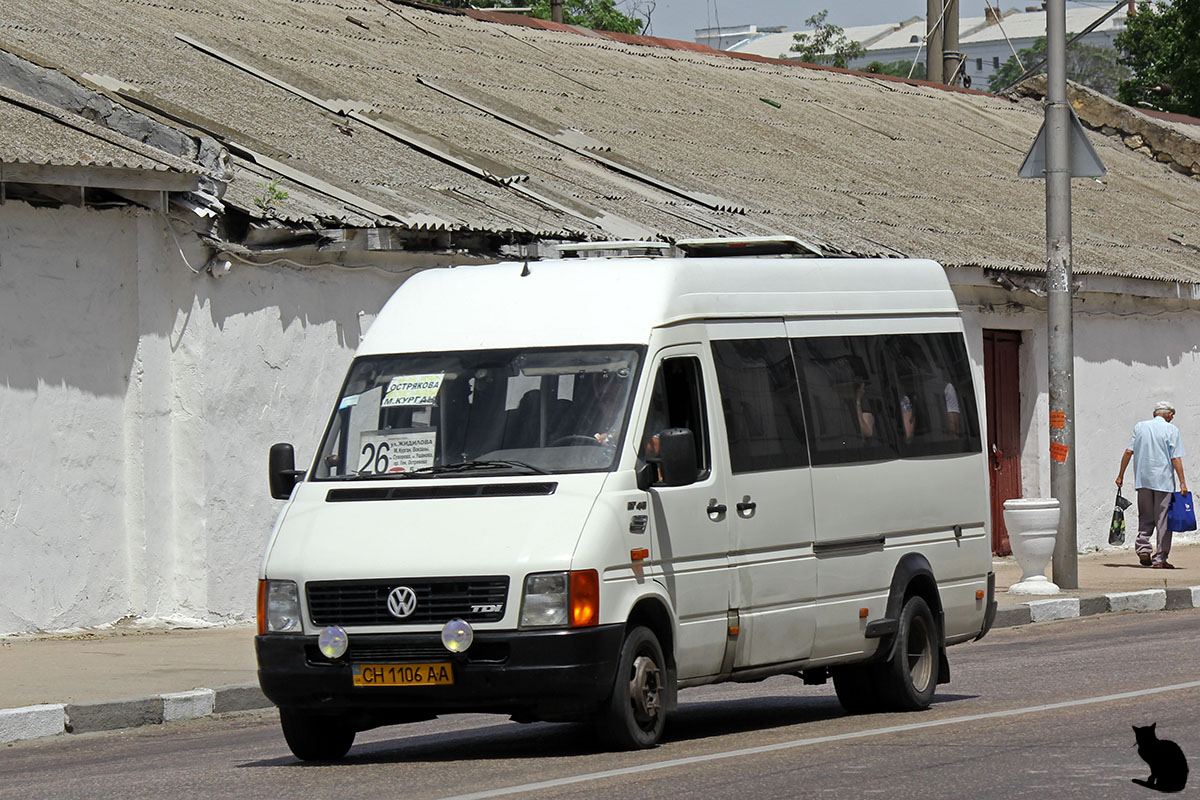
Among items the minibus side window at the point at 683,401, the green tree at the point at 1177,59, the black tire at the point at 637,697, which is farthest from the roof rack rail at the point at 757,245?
the green tree at the point at 1177,59

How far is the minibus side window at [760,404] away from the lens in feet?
32.7

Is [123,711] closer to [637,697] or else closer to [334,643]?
[334,643]

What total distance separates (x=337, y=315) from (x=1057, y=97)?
6858 mm

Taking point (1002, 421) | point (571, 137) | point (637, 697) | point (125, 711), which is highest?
point (571, 137)

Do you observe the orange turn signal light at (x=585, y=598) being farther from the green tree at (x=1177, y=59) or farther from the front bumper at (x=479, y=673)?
the green tree at (x=1177, y=59)

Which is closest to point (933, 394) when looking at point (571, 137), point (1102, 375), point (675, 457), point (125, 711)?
point (675, 457)

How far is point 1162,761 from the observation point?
8219 millimetres

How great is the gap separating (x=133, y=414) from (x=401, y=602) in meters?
7.25

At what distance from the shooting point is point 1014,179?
29.2 meters

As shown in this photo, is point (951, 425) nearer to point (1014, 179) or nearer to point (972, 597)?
point (972, 597)

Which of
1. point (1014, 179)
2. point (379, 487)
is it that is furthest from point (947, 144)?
point (379, 487)

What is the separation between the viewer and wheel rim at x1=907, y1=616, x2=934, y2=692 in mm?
11133

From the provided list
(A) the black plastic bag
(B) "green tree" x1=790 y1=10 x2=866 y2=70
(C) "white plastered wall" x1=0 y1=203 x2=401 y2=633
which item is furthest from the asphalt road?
(B) "green tree" x1=790 y1=10 x2=866 y2=70

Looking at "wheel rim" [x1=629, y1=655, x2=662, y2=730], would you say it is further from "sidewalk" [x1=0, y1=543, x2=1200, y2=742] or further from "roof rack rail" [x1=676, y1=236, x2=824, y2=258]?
"sidewalk" [x1=0, y1=543, x2=1200, y2=742]
